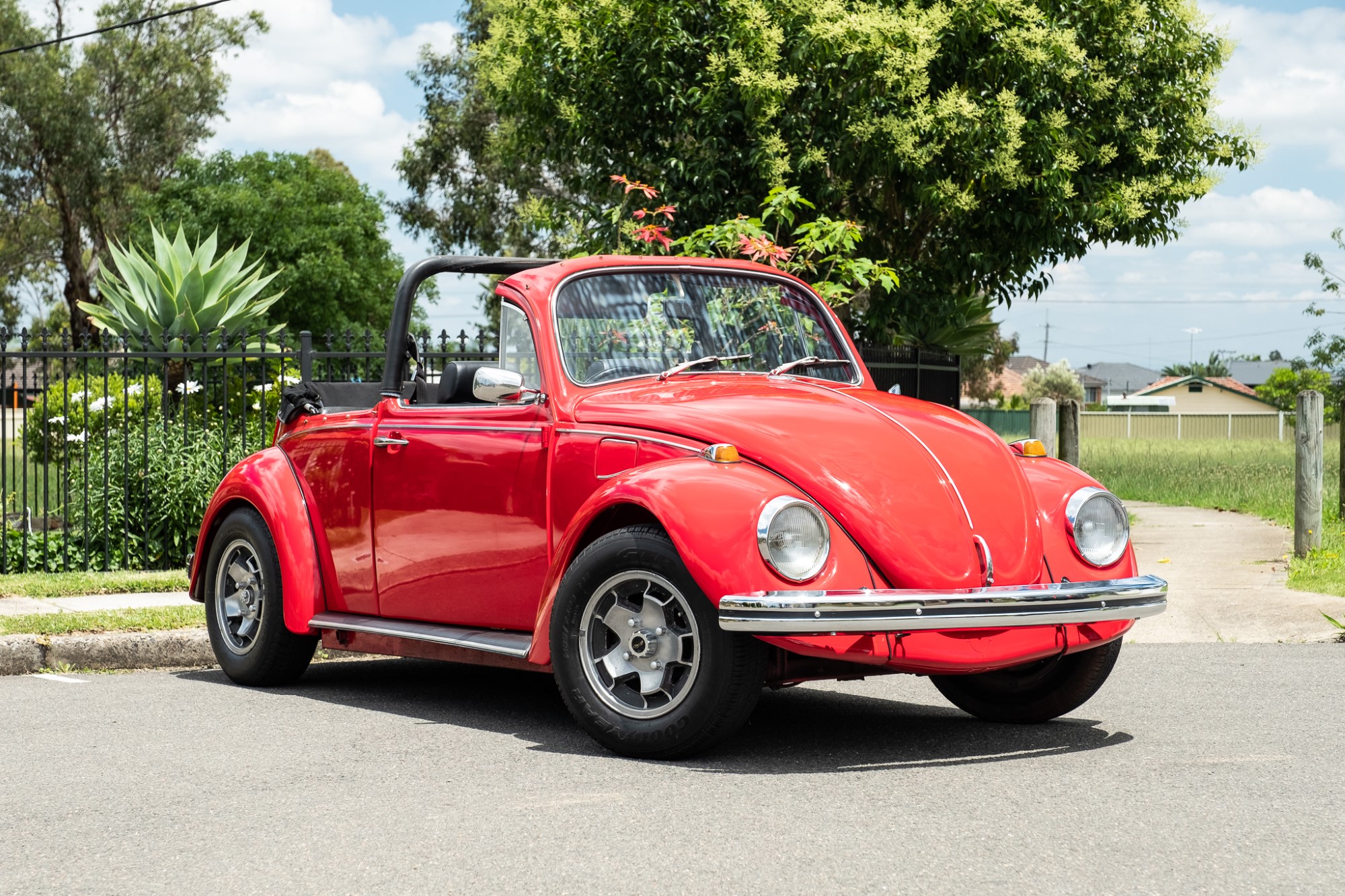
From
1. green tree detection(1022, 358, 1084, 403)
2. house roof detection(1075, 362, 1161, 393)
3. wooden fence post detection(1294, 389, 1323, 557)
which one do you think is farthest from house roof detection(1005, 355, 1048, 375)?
wooden fence post detection(1294, 389, 1323, 557)

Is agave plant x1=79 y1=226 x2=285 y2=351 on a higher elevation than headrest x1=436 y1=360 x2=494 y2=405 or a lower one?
higher

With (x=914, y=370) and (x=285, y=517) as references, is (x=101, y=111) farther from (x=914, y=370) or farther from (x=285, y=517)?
(x=285, y=517)

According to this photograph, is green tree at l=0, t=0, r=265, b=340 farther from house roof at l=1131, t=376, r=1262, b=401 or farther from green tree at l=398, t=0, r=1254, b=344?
house roof at l=1131, t=376, r=1262, b=401

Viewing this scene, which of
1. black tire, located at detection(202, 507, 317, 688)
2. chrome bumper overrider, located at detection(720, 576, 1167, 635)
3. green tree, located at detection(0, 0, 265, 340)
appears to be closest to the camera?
chrome bumper overrider, located at detection(720, 576, 1167, 635)

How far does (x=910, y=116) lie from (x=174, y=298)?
23.8 ft

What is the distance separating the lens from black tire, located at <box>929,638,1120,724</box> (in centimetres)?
558

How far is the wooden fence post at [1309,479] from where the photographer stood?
10766mm

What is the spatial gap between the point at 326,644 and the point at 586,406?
1945mm

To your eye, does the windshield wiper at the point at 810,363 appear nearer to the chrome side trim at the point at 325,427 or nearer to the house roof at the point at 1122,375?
the chrome side trim at the point at 325,427

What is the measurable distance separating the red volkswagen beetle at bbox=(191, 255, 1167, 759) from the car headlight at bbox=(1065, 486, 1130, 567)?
0.01 m

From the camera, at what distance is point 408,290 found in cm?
677

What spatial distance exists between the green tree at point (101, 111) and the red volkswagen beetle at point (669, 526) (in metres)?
34.6

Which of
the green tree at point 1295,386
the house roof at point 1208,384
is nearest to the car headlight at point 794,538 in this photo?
the green tree at point 1295,386

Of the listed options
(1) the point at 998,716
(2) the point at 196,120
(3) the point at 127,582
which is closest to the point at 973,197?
(3) the point at 127,582
